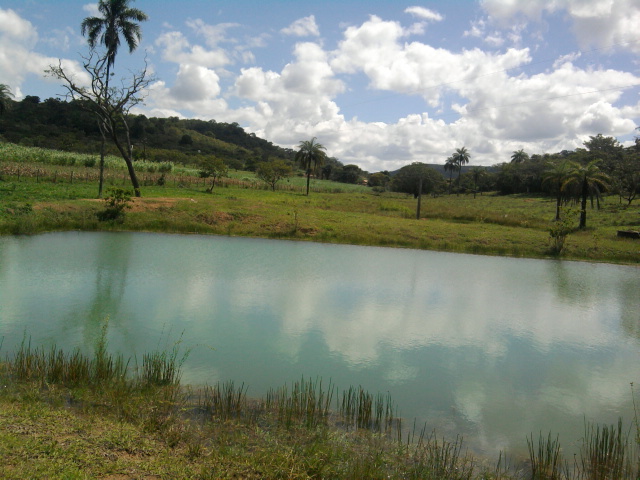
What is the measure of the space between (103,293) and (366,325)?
23.0ft

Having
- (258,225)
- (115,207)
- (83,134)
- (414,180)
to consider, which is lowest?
(258,225)

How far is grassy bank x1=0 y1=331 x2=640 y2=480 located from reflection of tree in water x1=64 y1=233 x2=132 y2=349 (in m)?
2.31

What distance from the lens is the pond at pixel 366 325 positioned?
24.8 feet

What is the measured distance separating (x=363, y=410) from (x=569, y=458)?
2759 millimetres

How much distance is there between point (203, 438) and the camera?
205 inches

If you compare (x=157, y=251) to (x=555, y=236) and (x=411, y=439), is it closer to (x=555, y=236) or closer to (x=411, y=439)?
(x=411, y=439)

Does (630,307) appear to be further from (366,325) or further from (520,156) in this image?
(520,156)

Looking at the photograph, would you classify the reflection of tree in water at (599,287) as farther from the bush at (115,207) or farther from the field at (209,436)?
the bush at (115,207)

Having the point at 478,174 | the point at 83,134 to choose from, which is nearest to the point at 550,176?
the point at 478,174

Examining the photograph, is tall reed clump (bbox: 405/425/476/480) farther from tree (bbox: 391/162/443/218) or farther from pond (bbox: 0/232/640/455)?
tree (bbox: 391/162/443/218)

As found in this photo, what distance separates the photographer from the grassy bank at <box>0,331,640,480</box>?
436cm

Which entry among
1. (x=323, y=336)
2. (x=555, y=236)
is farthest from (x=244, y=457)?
(x=555, y=236)

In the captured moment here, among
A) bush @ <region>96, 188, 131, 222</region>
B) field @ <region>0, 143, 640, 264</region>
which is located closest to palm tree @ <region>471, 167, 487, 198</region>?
field @ <region>0, 143, 640, 264</region>

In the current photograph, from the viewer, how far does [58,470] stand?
3967mm
